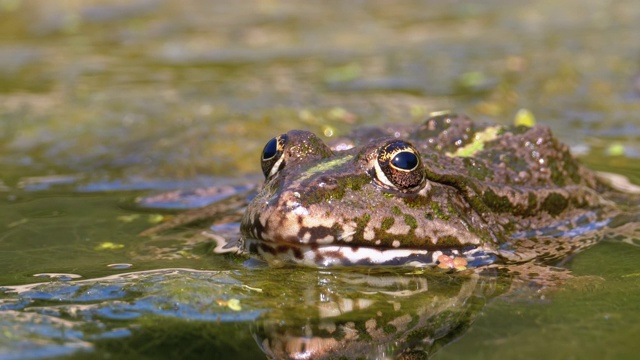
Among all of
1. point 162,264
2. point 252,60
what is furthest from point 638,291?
point 252,60

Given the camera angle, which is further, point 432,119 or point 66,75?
point 66,75

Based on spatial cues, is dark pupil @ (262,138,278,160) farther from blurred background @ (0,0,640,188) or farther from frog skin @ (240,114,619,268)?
blurred background @ (0,0,640,188)

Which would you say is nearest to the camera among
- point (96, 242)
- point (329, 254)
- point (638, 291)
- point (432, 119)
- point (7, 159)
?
point (638, 291)

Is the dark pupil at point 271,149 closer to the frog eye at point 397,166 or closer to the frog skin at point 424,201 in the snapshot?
the frog skin at point 424,201

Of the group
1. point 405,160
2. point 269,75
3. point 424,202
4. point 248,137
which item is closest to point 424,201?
point 424,202

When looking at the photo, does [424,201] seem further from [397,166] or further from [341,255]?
[341,255]

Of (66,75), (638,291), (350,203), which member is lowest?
(638,291)

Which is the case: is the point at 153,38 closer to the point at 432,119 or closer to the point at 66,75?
the point at 66,75
